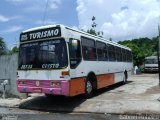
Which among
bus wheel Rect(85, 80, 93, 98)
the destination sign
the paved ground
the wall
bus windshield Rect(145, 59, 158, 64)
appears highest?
the destination sign

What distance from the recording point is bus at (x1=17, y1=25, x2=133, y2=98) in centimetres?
1153

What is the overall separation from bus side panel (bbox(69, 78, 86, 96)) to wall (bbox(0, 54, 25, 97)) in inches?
150

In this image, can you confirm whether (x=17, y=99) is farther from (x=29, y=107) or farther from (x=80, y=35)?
(x=80, y=35)

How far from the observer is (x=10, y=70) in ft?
51.6

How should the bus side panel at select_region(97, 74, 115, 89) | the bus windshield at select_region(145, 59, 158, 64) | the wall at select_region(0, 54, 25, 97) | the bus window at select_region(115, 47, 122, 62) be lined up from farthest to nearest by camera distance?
the bus windshield at select_region(145, 59, 158, 64)
the bus window at select_region(115, 47, 122, 62)
the wall at select_region(0, 54, 25, 97)
the bus side panel at select_region(97, 74, 115, 89)

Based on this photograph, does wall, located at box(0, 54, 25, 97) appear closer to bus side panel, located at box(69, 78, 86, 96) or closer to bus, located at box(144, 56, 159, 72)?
bus side panel, located at box(69, 78, 86, 96)

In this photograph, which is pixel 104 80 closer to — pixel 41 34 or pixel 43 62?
pixel 43 62

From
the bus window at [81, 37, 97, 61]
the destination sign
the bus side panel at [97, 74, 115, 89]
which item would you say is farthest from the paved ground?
the destination sign

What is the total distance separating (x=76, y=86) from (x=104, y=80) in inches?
165

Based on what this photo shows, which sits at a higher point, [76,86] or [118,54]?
[118,54]

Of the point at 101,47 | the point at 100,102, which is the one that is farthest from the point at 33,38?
the point at 101,47

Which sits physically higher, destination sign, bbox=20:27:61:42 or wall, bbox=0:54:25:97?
destination sign, bbox=20:27:61:42

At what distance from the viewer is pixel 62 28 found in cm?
1176

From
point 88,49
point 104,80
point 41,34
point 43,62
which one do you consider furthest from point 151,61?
point 43,62
